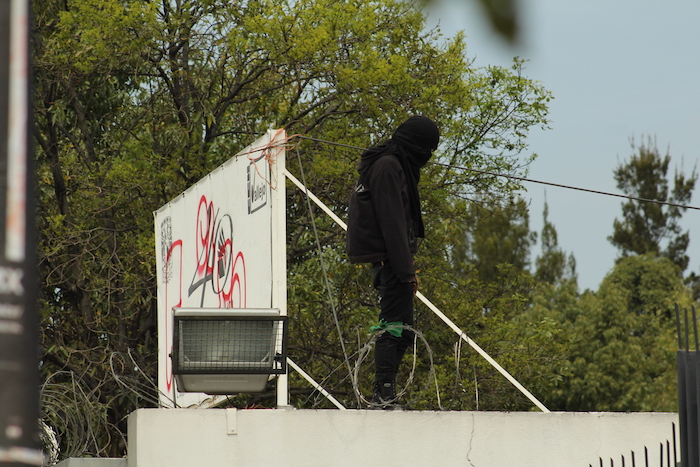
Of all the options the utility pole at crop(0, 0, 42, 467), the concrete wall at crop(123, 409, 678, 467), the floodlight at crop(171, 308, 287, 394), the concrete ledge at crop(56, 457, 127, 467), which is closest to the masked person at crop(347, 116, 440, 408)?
the concrete wall at crop(123, 409, 678, 467)

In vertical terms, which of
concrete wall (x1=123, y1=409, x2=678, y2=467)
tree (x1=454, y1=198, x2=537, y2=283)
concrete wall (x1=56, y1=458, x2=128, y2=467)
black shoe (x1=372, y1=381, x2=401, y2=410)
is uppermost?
tree (x1=454, y1=198, x2=537, y2=283)

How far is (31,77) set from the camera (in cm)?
146

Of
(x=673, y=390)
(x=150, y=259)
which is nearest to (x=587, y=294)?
(x=673, y=390)

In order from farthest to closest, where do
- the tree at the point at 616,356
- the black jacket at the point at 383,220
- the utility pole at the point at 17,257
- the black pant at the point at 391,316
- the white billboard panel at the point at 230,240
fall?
the tree at the point at 616,356 → the white billboard panel at the point at 230,240 → the black pant at the point at 391,316 → the black jacket at the point at 383,220 → the utility pole at the point at 17,257

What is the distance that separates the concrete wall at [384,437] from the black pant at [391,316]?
0.39 metres

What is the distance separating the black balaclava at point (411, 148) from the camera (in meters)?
5.50

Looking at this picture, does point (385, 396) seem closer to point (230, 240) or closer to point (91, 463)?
point (91, 463)

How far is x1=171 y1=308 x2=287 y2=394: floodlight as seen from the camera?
520cm

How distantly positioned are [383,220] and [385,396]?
0.88 meters

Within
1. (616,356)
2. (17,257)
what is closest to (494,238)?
(616,356)

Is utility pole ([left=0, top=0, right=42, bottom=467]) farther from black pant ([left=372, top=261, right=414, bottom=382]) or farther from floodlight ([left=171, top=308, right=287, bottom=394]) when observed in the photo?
black pant ([left=372, top=261, right=414, bottom=382])

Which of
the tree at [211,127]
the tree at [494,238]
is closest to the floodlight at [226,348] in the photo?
the tree at [211,127]

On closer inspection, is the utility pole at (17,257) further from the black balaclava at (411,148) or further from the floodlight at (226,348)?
the black balaclava at (411,148)

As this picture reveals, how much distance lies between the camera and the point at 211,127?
1440 centimetres
